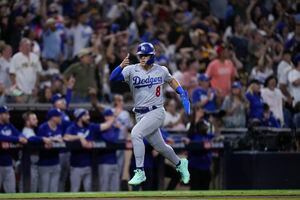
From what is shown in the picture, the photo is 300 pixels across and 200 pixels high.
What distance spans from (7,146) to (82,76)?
116 inches

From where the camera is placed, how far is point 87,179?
18.3 m

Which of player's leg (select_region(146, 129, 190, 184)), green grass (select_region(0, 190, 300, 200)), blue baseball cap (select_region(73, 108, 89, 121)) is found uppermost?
blue baseball cap (select_region(73, 108, 89, 121))

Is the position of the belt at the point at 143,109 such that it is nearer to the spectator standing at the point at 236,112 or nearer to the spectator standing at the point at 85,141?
the spectator standing at the point at 85,141

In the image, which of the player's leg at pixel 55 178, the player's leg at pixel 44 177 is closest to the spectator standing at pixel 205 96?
the player's leg at pixel 55 178

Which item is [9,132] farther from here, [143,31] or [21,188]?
[143,31]

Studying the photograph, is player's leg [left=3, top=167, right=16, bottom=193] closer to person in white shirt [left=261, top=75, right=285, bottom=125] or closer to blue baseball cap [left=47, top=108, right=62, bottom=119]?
blue baseball cap [left=47, top=108, right=62, bottom=119]

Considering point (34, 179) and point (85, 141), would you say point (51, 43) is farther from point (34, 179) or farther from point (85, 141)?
point (34, 179)

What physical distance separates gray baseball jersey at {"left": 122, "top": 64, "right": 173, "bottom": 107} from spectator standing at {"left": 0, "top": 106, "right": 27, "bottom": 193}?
3.53 meters

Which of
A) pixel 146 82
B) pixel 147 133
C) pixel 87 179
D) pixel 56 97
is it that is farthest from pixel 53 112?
pixel 147 133

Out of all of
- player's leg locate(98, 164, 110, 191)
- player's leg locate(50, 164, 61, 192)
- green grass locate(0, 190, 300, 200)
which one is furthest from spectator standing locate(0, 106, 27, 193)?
green grass locate(0, 190, 300, 200)

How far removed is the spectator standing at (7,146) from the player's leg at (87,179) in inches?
51.6

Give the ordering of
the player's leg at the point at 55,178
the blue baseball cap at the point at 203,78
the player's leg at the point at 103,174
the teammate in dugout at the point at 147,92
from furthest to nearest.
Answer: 1. the blue baseball cap at the point at 203,78
2. the player's leg at the point at 103,174
3. the player's leg at the point at 55,178
4. the teammate in dugout at the point at 147,92

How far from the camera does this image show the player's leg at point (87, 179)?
1820 centimetres

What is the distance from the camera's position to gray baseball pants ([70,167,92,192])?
18.1m
